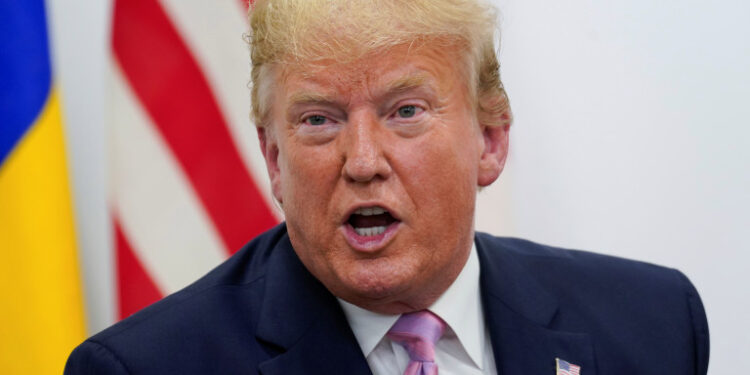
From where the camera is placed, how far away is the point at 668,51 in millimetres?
2811

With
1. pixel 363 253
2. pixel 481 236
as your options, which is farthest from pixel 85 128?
pixel 363 253

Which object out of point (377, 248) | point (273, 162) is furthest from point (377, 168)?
point (273, 162)

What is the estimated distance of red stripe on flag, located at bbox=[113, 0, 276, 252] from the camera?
8.55 feet

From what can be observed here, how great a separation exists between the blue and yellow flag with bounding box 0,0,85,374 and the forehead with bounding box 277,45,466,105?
1079mm

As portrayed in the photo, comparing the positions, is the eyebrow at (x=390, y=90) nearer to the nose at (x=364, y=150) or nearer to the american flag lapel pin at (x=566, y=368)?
the nose at (x=364, y=150)

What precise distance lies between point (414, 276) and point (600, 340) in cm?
52

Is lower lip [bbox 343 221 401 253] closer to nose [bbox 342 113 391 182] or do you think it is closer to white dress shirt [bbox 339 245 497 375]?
nose [bbox 342 113 391 182]

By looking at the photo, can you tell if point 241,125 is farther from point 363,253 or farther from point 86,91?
point 363,253

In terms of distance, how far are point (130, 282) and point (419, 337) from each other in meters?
1.17

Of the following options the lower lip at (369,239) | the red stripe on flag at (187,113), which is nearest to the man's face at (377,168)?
the lower lip at (369,239)

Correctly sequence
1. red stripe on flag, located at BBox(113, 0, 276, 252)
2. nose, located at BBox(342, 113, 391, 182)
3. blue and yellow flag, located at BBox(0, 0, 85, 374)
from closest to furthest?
nose, located at BBox(342, 113, 391, 182)
blue and yellow flag, located at BBox(0, 0, 85, 374)
red stripe on flag, located at BBox(113, 0, 276, 252)

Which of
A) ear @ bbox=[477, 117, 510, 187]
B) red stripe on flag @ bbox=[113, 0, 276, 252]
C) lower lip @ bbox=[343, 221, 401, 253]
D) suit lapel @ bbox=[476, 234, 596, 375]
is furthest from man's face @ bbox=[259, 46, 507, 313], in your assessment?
red stripe on flag @ bbox=[113, 0, 276, 252]

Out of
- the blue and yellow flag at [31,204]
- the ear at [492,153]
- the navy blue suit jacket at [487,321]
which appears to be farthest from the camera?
the blue and yellow flag at [31,204]

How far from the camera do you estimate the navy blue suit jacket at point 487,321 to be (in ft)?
5.64
